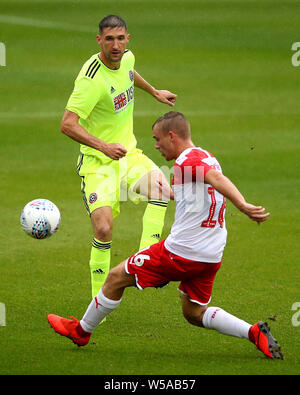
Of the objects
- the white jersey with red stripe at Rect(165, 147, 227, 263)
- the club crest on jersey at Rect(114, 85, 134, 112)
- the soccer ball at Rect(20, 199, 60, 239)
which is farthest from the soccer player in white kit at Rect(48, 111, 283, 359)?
the club crest on jersey at Rect(114, 85, 134, 112)

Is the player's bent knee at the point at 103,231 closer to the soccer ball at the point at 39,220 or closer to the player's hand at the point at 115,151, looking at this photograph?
the soccer ball at the point at 39,220

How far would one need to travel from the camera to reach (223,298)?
8.64 m

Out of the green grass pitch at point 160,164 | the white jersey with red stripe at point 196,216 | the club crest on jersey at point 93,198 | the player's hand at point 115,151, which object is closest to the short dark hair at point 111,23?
the player's hand at point 115,151

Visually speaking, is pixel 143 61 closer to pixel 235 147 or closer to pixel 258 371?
pixel 235 147

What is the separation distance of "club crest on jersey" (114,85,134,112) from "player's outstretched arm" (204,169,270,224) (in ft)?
8.64

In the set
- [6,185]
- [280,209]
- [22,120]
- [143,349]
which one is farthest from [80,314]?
[22,120]

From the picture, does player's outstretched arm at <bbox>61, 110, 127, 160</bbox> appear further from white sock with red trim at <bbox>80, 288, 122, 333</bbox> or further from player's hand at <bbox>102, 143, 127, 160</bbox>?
white sock with red trim at <bbox>80, 288, 122, 333</bbox>

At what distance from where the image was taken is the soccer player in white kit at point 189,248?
6555 millimetres

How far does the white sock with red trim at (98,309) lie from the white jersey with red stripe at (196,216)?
740mm

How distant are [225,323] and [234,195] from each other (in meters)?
1.34

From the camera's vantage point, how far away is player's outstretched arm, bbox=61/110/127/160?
25.8 feet

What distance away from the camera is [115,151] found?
786cm

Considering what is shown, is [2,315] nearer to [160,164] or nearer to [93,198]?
[93,198]

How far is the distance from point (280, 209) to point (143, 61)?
14360 mm
